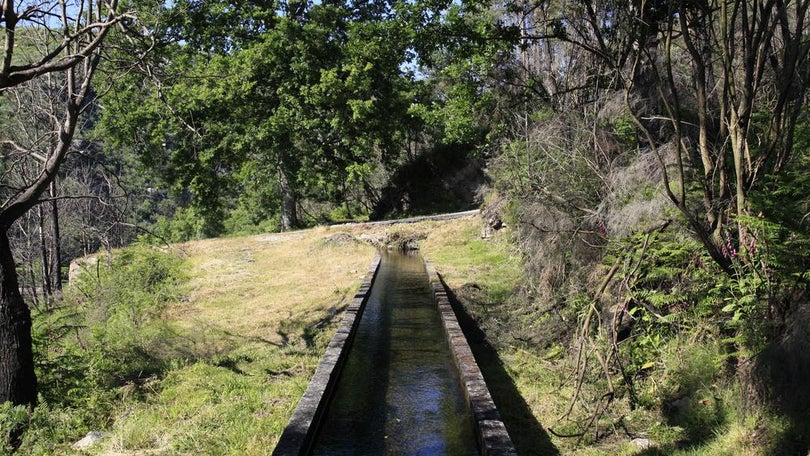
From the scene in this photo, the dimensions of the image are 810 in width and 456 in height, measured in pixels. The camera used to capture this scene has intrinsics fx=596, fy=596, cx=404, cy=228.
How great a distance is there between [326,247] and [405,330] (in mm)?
13360

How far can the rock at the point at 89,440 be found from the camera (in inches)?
255

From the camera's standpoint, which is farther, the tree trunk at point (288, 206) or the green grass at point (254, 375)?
the tree trunk at point (288, 206)

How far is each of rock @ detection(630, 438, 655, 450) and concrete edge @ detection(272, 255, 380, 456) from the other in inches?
132

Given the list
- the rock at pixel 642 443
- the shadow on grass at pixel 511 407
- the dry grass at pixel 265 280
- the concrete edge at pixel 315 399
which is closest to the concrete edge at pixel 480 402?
the shadow on grass at pixel 511 407

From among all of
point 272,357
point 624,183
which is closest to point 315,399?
point 272,357

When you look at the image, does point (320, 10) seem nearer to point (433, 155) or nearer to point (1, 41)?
point (433, 155)

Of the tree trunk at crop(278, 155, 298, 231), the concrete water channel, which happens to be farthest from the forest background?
the tree trunk at crop(278, 155, 298, 231)

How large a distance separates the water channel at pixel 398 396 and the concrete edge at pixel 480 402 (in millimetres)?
269

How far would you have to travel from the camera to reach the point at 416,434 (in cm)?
673

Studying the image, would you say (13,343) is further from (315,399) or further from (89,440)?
(315,399)

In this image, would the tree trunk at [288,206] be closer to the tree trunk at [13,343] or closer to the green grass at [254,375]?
the green grass at [254,375]

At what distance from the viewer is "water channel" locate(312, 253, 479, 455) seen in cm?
652

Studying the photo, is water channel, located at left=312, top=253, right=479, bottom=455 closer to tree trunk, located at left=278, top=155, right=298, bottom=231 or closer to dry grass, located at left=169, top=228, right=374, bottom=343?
dry grass, located at left=169, top=228, right=374, bottom=343

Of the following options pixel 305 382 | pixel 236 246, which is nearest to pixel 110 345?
pixel 305 382
